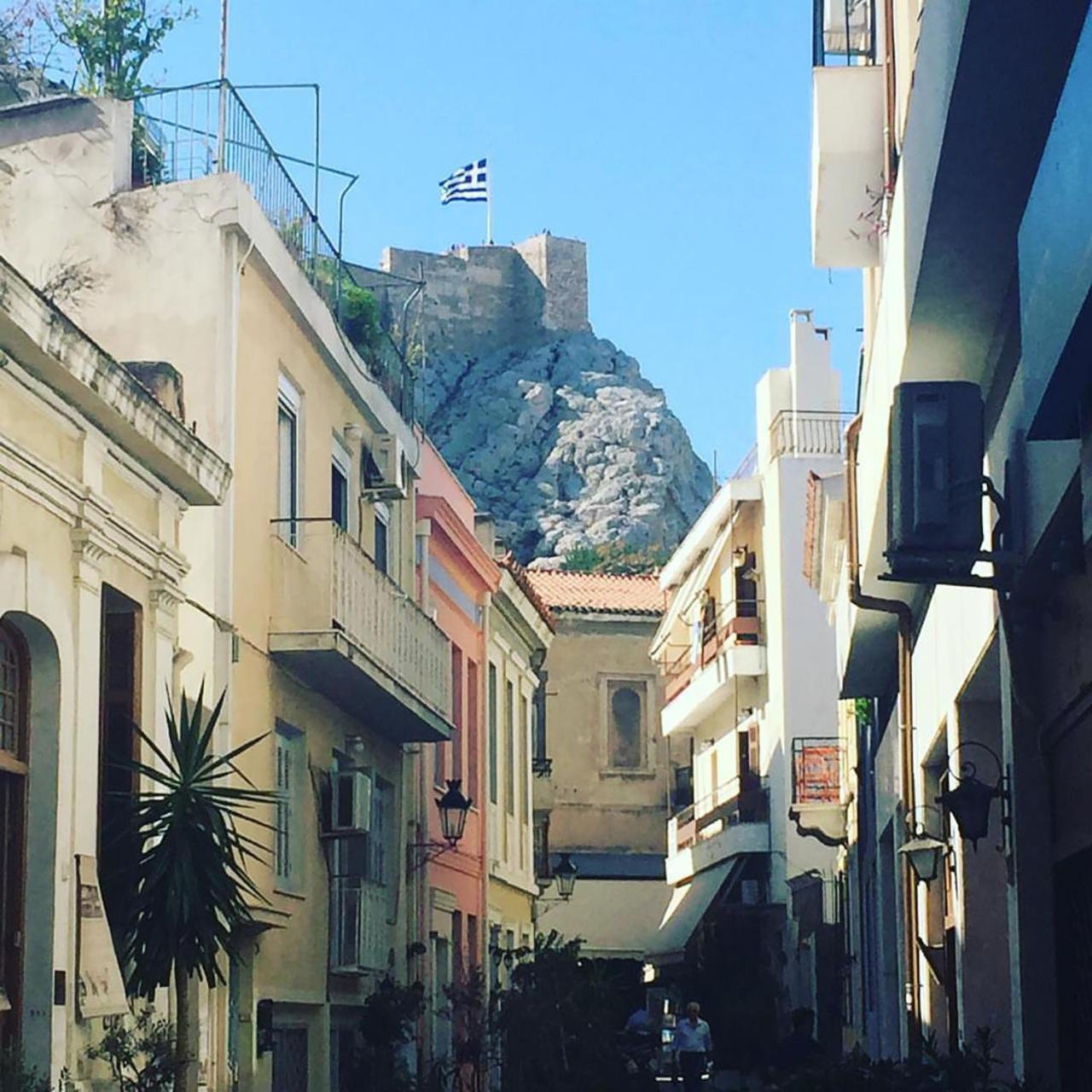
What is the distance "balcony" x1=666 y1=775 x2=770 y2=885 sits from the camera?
118 feet

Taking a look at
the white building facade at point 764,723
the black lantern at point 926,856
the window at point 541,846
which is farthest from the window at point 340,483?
the window at point 541,846

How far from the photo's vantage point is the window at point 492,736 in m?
28.4

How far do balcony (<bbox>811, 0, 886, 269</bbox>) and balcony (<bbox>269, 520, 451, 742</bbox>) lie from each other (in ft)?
16.5

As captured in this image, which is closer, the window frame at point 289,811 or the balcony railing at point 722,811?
the window frame at point 289,811

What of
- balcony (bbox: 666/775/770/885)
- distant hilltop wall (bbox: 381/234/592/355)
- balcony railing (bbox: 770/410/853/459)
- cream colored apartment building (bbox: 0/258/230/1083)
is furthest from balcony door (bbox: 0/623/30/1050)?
distant hilltop wall (bbox: 381/234/592/355)

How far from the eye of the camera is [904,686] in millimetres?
14344

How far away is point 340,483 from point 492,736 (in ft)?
31.3

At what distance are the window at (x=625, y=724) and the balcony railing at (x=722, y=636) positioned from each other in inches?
149

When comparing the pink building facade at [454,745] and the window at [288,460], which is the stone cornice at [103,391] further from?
the pink building facade at [454,745]

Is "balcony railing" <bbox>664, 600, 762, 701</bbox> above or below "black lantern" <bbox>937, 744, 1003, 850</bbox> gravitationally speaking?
above

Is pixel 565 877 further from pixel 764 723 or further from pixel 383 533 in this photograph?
pixel 383 533

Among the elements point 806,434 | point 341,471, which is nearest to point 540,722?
point 806,434

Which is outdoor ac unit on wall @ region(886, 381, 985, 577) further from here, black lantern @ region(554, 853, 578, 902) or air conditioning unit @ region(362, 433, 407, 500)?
black lantern @ region(554, 853, 578, 902)

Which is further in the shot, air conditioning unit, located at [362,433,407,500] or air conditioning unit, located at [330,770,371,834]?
air conditioning unit, located at [362,433,407,500]
